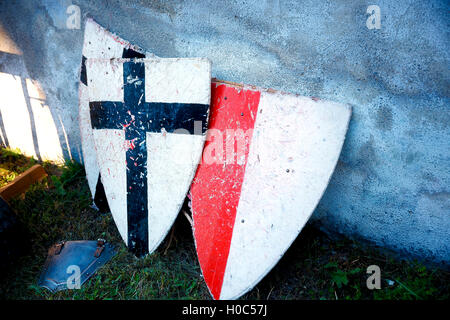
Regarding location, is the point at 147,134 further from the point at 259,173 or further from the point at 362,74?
the point at 362,74

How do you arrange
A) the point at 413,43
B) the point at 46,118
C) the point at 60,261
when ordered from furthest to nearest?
the point at 46,118 < the point at 60,261 < the point at 413,43

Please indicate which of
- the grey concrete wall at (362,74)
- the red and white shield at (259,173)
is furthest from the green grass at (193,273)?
the red and white shield at (259,173)

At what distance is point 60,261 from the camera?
1860 mm

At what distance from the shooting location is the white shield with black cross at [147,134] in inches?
59.7

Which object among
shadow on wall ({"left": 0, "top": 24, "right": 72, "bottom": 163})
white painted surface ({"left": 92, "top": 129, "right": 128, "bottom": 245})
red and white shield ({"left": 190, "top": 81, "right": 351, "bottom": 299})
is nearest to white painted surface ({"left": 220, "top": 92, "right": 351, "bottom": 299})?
red and white shield ({"left": 190, "top": 81, "right": 351, "bottom": 299})

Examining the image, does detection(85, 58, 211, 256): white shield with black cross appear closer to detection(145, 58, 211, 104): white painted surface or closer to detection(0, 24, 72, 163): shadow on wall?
detection(145, 58, 211, 104): white painted surface

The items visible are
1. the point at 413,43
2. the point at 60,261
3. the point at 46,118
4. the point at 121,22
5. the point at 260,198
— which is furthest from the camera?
the point at 46,118

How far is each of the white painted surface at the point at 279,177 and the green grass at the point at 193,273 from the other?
27 cm

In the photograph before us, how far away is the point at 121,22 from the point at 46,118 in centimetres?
136

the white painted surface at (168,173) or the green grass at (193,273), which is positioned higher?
the white painted surface at (168,173)

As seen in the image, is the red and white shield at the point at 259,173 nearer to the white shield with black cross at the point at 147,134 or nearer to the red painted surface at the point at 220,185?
the red painted surface at the point at 220,185

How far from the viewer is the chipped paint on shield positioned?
5.93 ft
